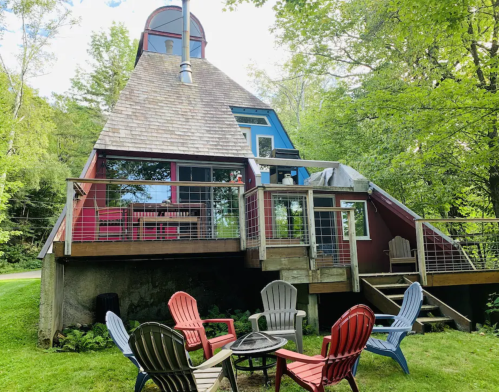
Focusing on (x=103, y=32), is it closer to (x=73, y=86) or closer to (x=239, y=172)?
(x=73, y=86)

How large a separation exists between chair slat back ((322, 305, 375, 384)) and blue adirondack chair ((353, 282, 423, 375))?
0.77 metres

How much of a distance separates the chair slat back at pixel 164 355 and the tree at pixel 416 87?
6.02m

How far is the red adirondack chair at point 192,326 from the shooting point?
4.26m

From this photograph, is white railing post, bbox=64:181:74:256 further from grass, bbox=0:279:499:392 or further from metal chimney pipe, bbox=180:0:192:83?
metal chimney pipe, bbox=180:0:192:83

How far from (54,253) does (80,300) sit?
4.63 ft

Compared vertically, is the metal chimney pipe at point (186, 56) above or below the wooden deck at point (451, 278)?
above

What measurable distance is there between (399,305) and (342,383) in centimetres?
282

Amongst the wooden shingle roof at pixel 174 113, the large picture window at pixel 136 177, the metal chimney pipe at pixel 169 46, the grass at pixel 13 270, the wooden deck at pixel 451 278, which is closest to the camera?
the wooden deck at pixel 451 278

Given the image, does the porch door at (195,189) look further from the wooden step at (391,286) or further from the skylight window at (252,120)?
the wooden step at (391,286)

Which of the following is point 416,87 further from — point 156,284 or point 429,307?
point 156,284

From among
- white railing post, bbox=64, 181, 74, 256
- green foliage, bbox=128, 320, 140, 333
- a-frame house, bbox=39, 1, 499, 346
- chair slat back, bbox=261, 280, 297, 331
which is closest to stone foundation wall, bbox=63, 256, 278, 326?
a-frame house, bbox=39, 1, 499, 346

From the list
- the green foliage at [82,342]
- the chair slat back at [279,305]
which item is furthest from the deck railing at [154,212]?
the green foliage at [82,342]

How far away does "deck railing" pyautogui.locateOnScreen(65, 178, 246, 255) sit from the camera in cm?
650

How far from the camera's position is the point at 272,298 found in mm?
5117
